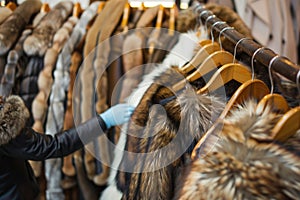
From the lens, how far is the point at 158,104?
27.0 inches

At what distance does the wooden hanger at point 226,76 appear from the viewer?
0.64 meters

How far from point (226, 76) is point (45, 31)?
27.5 inches

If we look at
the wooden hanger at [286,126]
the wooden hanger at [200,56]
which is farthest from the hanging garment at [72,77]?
the wooden hanger at [286,126]

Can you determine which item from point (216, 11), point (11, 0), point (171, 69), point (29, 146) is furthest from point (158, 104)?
point (11, 0)

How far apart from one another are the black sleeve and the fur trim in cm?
2

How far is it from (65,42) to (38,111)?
23 centimetres

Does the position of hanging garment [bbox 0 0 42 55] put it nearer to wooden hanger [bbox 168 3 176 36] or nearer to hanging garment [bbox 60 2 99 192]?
hanging garment [bbox 60 2 99 192]

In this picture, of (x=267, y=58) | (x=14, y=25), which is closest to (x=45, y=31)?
(x=14, y=25)

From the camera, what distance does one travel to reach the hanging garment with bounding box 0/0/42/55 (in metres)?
1.11

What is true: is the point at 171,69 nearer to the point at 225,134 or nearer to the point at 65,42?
the point at 225,134

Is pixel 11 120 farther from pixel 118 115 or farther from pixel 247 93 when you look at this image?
pixel 247 93

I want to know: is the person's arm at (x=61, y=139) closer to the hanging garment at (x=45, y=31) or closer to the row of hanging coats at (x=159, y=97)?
the row of hanging coats at (x=159, y=97)

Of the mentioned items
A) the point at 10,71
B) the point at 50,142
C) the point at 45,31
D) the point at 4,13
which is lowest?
the point at 50,142

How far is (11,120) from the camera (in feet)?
2.71
